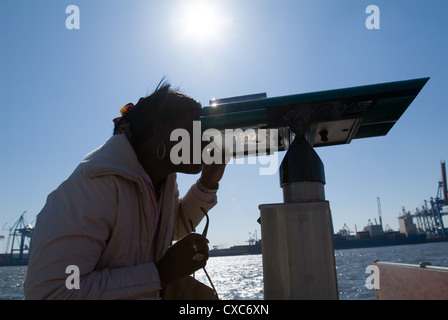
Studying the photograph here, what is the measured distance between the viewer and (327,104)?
1146 millimetres

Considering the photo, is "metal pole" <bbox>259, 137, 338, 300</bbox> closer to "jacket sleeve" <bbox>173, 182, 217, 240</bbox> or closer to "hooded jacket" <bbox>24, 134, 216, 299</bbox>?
"hooded jacket" <bbox>24, 134, 216, 299</bbox>

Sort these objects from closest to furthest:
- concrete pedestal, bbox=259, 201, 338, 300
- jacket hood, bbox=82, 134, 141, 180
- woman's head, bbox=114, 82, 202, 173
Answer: concrete pedestal, bbox=259, 201, 338, 300, jacket hood, bbox=82, 134, 141, 180, woman's head, bbox=114, 82, 202, 173

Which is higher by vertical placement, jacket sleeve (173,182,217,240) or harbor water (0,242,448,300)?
jacket sleeve (173,182,217,240)

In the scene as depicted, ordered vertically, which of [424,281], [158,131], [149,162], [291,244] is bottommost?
[424,281]

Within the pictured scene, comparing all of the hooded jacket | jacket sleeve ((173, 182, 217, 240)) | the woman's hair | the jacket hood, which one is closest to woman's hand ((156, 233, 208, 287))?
the hooded jacket

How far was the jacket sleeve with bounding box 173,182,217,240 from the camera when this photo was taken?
2.08 metres

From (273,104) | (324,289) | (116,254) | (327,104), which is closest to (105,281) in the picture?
(116,254)

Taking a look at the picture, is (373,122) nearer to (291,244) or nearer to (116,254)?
(291,244)

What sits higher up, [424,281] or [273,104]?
[273,104]

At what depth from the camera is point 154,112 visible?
1.66m

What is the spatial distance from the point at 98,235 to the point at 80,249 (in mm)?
77

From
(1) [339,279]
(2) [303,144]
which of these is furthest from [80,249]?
(1) [339,279]
